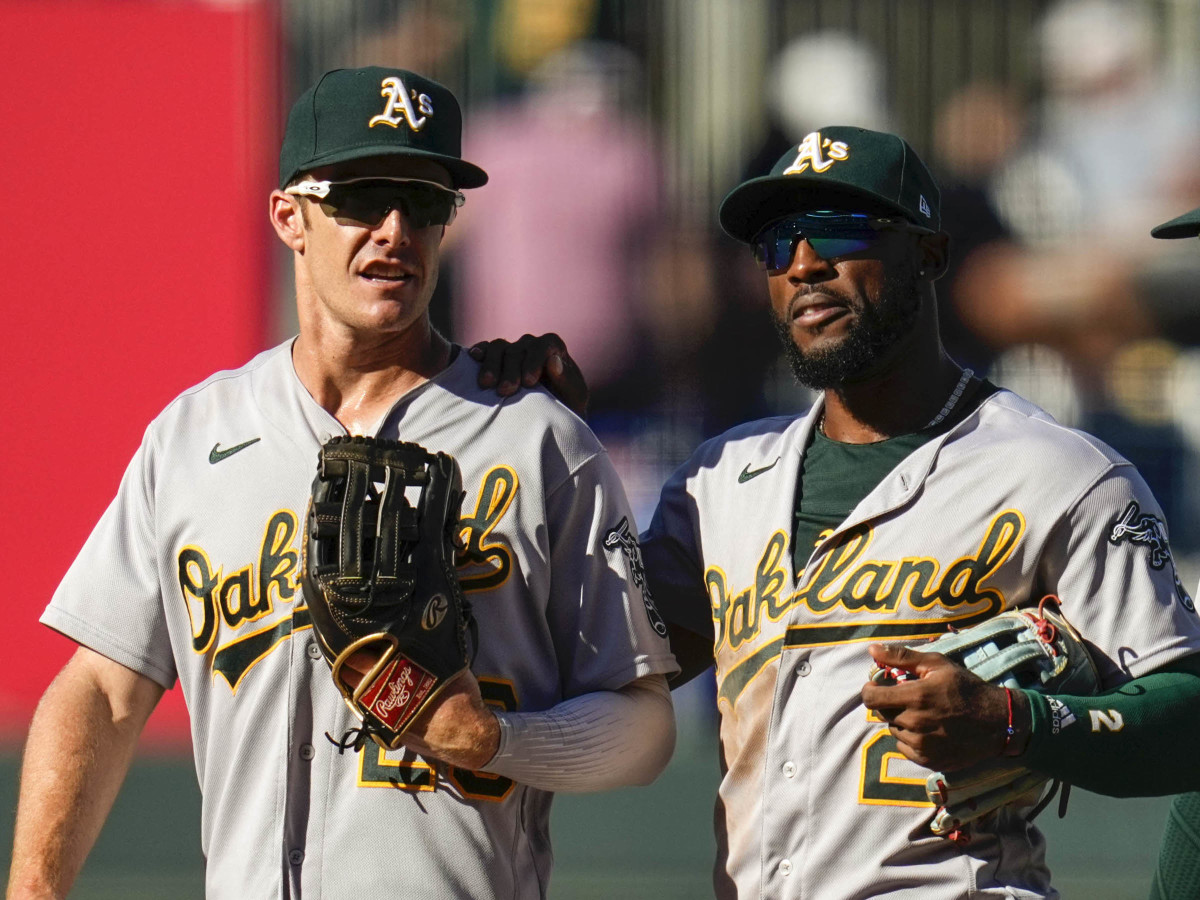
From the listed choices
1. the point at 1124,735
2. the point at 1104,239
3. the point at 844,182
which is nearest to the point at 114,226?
the point at 1104,239

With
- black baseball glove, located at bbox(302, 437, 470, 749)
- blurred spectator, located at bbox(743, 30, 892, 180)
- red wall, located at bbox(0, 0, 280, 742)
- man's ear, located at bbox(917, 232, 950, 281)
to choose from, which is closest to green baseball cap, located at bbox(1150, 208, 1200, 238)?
man's ear, located at bbox(917, 232, 950, 281)

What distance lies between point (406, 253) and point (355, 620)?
2.35 ft

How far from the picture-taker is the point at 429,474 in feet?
9.14

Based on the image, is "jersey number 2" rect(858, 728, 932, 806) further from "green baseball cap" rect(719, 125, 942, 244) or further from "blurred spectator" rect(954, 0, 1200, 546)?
"blurred spectator" rect(954, 0, 1200, 546)

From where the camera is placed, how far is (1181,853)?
3.50 metres

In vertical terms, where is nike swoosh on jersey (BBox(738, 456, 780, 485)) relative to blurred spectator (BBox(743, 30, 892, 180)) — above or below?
below

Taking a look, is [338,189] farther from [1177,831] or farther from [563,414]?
[1177,831]

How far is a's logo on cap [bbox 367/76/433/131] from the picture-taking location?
9.96 feet

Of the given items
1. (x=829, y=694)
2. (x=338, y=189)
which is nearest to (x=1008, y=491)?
(x=829, y=694)

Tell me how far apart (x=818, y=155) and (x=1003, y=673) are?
3.58 ft

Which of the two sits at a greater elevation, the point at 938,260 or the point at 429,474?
the point at 938,260

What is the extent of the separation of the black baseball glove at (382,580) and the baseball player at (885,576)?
0.47 meters

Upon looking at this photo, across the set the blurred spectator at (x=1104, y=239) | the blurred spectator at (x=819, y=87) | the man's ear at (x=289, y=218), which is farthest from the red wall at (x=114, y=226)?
the man's ear at (x=289, y=218)

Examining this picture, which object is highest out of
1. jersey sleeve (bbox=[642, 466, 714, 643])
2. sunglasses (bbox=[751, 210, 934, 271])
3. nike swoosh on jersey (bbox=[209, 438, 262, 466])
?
sunglasses (bbox=[751, 210, 934, 271])
